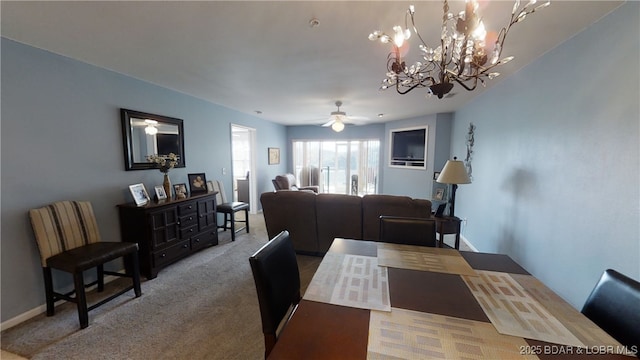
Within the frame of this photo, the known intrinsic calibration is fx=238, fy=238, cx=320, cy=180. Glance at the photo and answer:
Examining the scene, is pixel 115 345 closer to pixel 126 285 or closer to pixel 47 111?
pixel 126 285

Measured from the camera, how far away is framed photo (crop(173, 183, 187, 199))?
3334 mm

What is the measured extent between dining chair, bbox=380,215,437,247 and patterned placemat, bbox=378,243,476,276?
0.13m

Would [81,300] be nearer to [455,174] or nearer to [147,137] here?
[147,137]

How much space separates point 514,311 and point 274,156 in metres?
6.27

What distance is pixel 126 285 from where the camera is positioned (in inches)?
104

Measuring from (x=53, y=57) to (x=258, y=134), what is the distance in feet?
12.7

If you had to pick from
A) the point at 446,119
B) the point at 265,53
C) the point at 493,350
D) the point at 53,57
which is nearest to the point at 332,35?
the point at 265,53

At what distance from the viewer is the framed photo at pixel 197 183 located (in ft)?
12.2

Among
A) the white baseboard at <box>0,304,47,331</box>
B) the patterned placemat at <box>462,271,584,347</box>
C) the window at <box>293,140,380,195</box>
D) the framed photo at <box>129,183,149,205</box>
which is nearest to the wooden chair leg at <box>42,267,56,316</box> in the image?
the white baseboard at <box>0,304,47,331</box>

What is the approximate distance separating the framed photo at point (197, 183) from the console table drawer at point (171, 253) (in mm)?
861

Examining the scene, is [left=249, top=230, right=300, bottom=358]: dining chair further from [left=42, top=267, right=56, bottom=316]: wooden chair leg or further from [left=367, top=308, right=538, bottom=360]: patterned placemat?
[left=42, top=267, right=56, bottom=316]: wooden chair leg

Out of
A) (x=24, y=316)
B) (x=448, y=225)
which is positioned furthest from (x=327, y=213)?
(x=24, y=316)

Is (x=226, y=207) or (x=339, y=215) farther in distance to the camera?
(x=226, y=207)

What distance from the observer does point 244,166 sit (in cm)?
732
